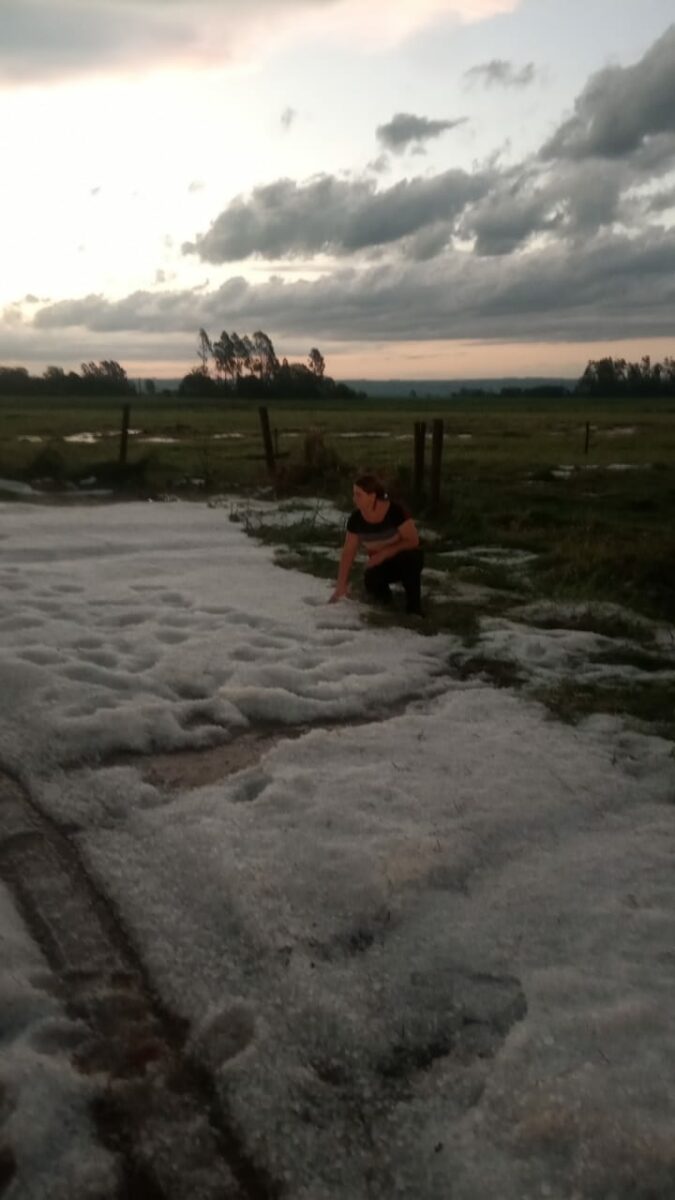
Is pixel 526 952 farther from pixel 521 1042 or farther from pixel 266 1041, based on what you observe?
pixel 266 1041

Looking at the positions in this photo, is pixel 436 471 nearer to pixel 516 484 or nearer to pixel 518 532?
pixel 518 532

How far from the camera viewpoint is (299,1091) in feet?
11.0

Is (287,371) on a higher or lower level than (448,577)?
higher

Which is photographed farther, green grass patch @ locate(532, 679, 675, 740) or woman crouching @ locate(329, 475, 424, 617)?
woman crouching @ locate(329, 475, 424, 617)

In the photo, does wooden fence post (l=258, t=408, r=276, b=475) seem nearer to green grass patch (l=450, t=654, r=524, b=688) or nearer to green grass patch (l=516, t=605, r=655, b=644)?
green grass patch (l=516, t=605, r=655, b=644)

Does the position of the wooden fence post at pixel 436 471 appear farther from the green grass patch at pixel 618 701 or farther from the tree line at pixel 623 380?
the tree line at pixel 623 380

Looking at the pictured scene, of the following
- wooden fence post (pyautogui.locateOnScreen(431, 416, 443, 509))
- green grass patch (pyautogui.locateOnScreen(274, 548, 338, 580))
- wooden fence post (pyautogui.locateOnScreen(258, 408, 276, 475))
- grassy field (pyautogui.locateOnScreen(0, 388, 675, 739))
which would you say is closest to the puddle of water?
grassy field (pyautogui.locateOnScreen(0, 388, 675, 739))

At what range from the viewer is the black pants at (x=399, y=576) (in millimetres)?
9671

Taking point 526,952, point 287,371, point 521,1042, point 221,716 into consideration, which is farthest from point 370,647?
point 287,371

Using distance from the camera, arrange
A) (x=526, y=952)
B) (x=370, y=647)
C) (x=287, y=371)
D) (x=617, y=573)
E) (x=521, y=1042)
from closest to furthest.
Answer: (x=521, y=1042)
(x=526, y=952)
(x=370, y=647)
(x=617, y=573)
(x=287, y=371)

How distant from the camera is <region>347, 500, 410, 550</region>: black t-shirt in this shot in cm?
959

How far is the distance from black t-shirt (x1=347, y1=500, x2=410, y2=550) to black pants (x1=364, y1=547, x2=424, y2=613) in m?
0.21

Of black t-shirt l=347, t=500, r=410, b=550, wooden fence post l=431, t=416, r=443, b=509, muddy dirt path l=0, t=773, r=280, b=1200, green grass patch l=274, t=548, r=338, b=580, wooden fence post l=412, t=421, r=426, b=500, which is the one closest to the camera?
muddy dirt path l=0, t=773, r=280, b=1200

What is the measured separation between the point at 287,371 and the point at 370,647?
408 feet
